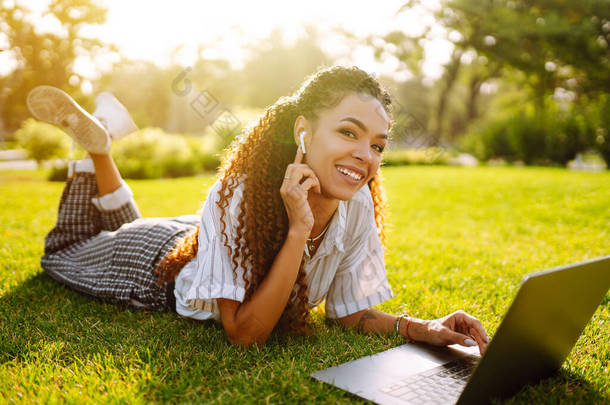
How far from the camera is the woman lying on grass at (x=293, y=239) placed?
7.75 feet

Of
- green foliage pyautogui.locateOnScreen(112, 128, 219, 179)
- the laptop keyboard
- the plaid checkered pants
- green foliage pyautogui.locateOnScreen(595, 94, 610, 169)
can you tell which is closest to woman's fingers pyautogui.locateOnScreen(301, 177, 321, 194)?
the laptop keyboard

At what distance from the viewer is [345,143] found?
239cm

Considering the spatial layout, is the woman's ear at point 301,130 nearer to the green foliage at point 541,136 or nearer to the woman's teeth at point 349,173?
the woman's teeth at point 349,173

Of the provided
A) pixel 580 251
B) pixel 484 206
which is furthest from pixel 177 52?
pixel 580 251

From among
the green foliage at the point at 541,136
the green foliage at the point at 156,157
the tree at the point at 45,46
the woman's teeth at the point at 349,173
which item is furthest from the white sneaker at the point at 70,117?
the tree at the point at 45,46

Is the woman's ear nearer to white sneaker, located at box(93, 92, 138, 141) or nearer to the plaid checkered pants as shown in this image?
the plaid checkered pants

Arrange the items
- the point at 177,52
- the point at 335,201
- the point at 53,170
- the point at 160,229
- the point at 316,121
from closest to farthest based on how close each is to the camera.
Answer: the point at 316,121
the point at 335,201
the point at 160,229
the point at 53,170
the point at 177,52

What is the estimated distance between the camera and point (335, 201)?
2.65 metres

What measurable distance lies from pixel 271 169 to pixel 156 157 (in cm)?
1341

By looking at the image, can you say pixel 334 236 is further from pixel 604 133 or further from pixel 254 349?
pixel 604 133

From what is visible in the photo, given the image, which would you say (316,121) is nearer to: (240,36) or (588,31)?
(588,31)

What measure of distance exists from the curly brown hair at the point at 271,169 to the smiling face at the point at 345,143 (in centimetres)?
6

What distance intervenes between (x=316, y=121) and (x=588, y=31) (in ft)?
62.0

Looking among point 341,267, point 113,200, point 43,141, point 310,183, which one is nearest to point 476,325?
point 341,267
